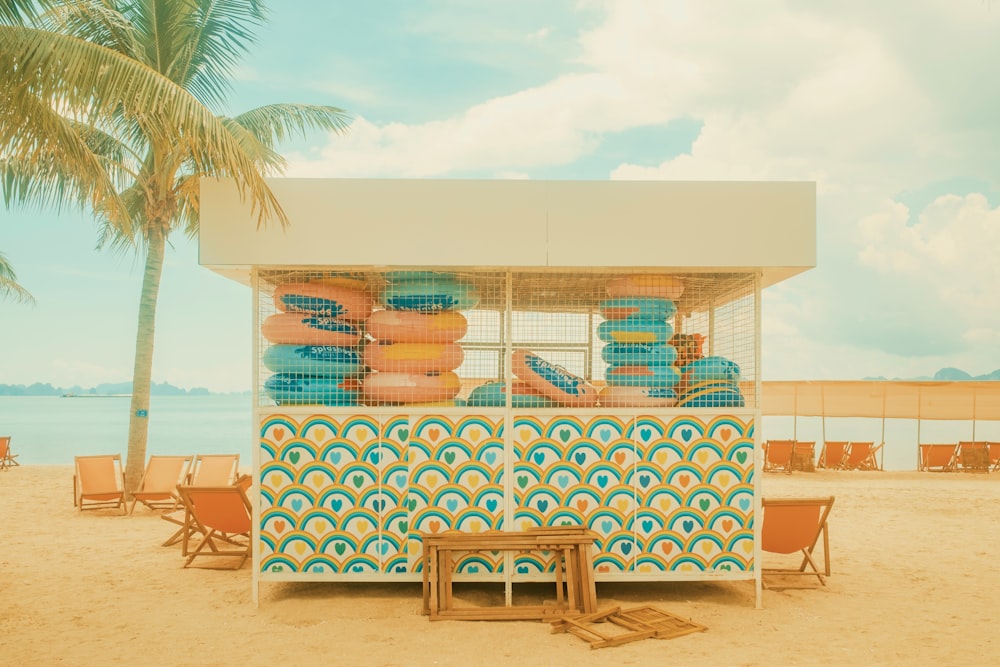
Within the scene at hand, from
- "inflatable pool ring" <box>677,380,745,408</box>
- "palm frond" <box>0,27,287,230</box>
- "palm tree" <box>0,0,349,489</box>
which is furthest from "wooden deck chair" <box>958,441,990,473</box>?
"palm frond" <box>0,27,287,230</box>

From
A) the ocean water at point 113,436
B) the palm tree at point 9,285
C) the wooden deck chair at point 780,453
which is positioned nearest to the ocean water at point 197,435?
the ocean water at point 113,436

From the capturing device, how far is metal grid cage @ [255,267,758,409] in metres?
6.03

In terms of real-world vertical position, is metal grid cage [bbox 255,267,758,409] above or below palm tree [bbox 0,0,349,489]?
below

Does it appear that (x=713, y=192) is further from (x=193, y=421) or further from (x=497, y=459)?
(x=193, y=421)

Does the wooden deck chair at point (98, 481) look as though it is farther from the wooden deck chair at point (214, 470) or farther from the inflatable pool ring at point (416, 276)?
the inflatable pool ring at point (416, 276)

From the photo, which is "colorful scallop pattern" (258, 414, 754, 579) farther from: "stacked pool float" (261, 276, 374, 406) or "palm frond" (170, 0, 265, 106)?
"palm frond" (170, 0, 265, 106)

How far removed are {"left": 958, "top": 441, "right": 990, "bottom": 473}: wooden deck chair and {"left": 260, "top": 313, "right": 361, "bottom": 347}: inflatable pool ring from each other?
1554 cm

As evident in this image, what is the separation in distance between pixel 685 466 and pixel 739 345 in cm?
104

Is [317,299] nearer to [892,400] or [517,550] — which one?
[517,550]

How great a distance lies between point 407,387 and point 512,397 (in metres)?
0.78

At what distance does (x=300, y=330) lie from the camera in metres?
5.96

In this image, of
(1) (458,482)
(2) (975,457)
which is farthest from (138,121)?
(2) (975,457)

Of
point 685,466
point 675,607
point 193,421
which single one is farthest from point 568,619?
point 193,421

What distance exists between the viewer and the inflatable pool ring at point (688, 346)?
6469 millimetres
